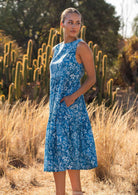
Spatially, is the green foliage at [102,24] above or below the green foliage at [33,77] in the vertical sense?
above

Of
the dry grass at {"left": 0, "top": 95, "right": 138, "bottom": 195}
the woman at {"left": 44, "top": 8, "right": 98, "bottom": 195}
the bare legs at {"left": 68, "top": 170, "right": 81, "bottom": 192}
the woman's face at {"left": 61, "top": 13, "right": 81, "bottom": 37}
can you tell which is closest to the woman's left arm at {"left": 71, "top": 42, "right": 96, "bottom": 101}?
the woman at {"left": 44, "top": 8, "right": 98, "bottom": 195}

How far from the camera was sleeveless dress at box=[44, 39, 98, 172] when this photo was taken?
2.39 m

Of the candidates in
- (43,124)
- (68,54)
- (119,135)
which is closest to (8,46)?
(43,124)

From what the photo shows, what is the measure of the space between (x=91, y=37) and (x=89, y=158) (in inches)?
462

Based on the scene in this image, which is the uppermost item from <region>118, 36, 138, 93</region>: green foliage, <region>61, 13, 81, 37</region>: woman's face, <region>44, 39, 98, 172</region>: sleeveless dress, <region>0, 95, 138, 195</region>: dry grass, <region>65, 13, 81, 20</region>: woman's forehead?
<region>118, 36, 138, 93</region>: green foliage

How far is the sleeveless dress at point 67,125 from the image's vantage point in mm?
2391

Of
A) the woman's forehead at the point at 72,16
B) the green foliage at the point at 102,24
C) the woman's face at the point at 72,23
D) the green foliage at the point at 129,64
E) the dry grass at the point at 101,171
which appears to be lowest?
the dry grass at the point at 101,171

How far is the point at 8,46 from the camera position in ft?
25.3

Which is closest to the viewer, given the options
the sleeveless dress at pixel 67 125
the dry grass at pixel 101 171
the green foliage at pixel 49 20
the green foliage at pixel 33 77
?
the sleeveless dress at pixel 67 125

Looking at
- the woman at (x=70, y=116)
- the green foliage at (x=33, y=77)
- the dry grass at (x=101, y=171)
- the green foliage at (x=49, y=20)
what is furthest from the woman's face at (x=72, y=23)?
the green foliage at (x=49, y=20)

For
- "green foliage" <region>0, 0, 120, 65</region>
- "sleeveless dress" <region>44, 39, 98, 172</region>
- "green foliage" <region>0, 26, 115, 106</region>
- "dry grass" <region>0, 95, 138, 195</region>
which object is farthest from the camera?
"green foliage" <region>0, 0, 120, 65</region>

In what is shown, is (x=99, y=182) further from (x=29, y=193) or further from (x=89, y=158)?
(x=89, y=158)

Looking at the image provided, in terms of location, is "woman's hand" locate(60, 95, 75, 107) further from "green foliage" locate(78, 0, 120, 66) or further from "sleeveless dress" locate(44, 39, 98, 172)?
"green foliage" locate(78, 0, 120, 66)

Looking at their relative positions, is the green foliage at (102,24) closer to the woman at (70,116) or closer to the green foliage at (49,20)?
the green foliage at (49,20)
